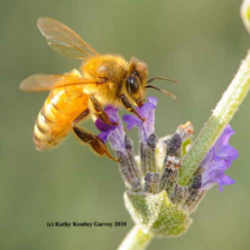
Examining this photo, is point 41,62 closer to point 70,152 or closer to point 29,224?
point 70,152

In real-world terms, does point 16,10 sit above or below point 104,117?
above

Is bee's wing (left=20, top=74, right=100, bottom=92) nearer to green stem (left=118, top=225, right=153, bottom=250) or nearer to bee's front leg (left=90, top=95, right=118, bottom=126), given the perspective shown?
bee's front leg (left=90, top=95, right=118, bottom=126)

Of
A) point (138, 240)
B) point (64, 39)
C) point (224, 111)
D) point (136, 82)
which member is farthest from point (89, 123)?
point (224, 111)

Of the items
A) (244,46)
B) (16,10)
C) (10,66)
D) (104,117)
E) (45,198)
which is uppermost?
(16,10)

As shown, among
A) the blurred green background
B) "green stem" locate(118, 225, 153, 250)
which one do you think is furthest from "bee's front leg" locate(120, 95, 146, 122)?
the blurred green background

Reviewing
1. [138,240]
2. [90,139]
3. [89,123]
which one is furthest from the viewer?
[89,123]

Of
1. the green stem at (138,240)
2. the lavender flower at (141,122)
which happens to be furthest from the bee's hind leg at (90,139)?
the green stem at (138,240)

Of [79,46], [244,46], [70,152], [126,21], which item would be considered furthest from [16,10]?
[79,46]

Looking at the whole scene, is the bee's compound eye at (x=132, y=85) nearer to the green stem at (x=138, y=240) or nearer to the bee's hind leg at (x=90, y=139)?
the bee's hind leg at (x=90, y=139)

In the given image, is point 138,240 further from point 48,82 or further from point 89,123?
point 89,123
